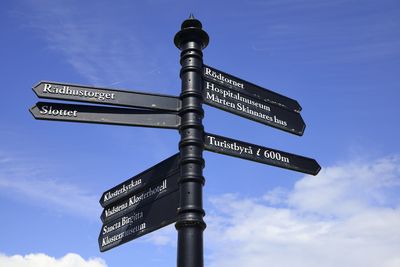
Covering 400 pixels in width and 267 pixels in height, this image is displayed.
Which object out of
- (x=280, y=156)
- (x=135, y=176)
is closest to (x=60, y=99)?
(x=135, y=176)

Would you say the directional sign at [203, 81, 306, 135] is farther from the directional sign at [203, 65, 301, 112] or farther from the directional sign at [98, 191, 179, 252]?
the directional sign at [98, 191, 179, 252]

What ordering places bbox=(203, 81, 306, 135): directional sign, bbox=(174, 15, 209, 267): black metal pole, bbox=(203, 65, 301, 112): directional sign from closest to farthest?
bbox=(174, 15, 209, 267): black metal pole < bbox=(203, 81, 306, 135): directional sign < bbox=(203, 65, 301, 112): directional sign

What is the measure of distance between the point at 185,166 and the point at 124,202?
1.12 m

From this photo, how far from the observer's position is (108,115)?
4.96 metres

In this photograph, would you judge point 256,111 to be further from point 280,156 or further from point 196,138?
point 196,138

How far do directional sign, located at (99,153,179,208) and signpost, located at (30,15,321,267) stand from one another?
0.5 inches

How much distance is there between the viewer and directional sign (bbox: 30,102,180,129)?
15.7 feet

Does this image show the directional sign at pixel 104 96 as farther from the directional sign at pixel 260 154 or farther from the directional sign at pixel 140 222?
the directional sign at pixel 140 222

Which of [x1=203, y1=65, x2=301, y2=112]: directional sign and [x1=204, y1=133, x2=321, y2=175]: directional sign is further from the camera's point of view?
[x1=203, y1=65, x2=301, y2=112]: directional sign

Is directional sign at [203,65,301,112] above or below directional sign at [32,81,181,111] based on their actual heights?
above

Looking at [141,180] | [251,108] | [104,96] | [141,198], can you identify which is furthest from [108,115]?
[251,108]

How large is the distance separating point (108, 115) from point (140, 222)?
1.26 m

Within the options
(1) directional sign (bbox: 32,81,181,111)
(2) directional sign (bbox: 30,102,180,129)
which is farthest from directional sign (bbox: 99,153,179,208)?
(1) directional sign (bbox: 32,81,181,111)

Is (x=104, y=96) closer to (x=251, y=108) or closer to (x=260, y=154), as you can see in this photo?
(x=251, y=108)
